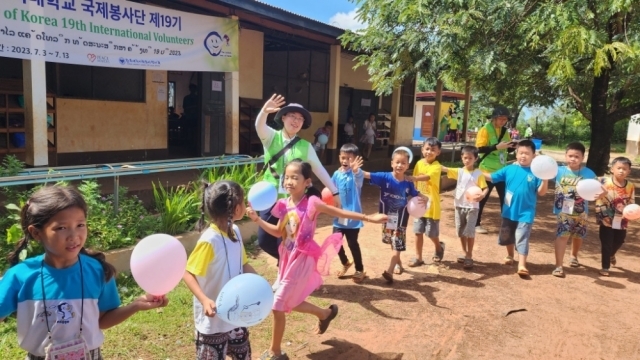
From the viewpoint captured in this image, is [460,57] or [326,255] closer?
[326,255]

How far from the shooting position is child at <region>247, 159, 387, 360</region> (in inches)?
116

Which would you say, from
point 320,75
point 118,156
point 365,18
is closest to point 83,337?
point 365,18

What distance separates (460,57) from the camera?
A: 19.7 ft

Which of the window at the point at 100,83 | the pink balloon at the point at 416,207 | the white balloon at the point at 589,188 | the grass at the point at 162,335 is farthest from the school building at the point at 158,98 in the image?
the white balloon at the point at 589,188

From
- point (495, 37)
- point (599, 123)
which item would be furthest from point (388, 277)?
point (599, 123)

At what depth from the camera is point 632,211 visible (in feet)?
15.1

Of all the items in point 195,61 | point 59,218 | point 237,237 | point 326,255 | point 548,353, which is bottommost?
point 548,353

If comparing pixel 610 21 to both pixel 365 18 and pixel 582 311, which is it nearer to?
pixel 365 18

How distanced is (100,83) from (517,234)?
736 cm

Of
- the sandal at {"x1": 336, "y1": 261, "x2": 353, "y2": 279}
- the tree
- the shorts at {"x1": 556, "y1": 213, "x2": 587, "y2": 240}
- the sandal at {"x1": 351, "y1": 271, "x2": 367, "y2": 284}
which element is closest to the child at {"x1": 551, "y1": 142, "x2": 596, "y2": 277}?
the shorts at {"x1": 556, "y1": 213, "x2": 587, "y2": 240}

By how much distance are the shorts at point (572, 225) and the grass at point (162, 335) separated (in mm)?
2641

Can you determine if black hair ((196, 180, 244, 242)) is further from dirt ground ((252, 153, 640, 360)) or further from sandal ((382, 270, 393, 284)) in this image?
sandal ((382, 270, 393, 284))

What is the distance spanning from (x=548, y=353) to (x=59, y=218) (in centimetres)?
316

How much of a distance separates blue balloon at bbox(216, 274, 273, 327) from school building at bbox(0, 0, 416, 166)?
5025 millimetres
